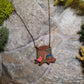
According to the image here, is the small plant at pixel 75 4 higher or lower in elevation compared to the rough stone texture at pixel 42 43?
higher

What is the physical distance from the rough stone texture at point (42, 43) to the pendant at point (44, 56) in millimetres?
70

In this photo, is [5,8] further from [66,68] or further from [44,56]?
[66,68]

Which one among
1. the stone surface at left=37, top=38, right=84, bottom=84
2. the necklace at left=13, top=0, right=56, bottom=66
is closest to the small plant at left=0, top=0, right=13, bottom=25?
the necklace at left=13, top=0, right=56, bottom=66

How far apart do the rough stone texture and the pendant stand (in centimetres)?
7

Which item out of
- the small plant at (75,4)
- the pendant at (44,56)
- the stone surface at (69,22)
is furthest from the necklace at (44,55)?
the small plant at (75,4)

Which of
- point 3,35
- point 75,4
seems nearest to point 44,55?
point 3,35

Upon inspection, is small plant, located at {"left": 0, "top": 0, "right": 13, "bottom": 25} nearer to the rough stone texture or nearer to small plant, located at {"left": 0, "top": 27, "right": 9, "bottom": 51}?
the rough stone texture

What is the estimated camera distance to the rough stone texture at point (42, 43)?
4.54 feet

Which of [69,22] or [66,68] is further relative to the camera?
[69,22]

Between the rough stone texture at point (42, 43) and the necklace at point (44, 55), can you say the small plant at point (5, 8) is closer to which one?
the rough stone texture at point (42, 43)

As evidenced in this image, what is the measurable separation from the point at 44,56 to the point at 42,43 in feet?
0.70

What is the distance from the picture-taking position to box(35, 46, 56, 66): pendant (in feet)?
4.52

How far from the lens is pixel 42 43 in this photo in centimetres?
150

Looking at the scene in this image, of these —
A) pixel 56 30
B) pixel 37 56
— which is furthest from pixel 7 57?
pixel 56 30
